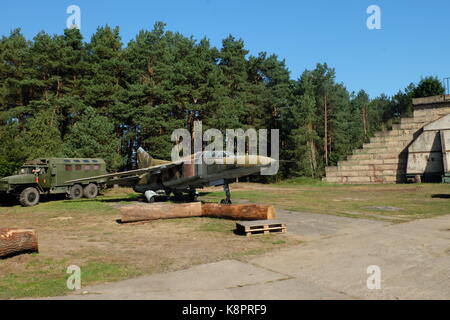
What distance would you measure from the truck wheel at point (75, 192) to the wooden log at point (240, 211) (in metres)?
13.9

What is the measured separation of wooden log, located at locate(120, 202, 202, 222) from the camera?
520 inches

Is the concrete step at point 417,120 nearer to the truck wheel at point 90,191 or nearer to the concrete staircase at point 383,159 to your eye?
the concrete staircase at point 383,159

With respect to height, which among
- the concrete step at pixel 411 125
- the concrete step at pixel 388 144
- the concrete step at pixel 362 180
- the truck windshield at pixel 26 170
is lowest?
the concrete step at pixel 362 180

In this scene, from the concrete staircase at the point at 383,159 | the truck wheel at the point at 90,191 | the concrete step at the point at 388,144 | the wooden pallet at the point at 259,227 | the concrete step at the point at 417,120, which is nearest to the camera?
the wooden pallet at the point at 259,227

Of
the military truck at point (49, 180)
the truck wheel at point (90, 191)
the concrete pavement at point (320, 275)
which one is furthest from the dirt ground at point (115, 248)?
the truck wheel at point (90, 191)

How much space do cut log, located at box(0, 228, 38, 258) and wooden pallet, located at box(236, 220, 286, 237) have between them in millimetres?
5919

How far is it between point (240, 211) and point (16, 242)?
7.58 metres

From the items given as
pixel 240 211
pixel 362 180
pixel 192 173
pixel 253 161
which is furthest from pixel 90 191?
pixel 362 180

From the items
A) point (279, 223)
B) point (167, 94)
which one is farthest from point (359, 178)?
point (279, 223)

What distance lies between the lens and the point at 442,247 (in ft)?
28.1

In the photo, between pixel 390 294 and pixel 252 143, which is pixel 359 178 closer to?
pixel 252 143

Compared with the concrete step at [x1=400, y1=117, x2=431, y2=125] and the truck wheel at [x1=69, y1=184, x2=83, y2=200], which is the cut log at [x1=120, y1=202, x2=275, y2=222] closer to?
the truck wheel at [x1=69, y1=184, x2=83, y2=200]

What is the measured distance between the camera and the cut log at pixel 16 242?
7746 mm

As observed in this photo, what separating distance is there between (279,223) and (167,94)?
3296cm
